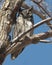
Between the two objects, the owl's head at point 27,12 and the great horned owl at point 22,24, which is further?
the owl's head at point 27,12

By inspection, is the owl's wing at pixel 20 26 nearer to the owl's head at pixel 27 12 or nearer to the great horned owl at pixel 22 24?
the great horned owl at pixel 22 24

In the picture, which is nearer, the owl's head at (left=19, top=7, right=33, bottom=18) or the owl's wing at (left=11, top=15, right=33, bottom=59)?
the owl's wing at (left=11, top=15, right=33, bottom=59)

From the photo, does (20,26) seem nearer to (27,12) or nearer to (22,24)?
(22,24)

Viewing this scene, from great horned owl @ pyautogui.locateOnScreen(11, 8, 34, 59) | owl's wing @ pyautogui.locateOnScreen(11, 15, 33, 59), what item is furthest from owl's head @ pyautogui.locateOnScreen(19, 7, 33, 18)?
owl's wing @ pyautogui.locateOnScreen(11, 15, 33, 59)

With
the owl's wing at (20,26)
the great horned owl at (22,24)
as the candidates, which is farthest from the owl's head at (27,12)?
the owl's wing at (20,26)

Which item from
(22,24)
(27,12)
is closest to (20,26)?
(22,24)

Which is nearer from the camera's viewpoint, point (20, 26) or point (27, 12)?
point (20, 26)

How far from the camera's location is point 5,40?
3885 millimetres

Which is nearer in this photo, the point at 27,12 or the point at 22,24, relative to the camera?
the point at 22,24

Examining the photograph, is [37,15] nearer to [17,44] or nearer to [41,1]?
[41,1]

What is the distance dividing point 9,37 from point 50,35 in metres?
0.73

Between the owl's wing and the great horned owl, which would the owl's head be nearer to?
the great horned owl

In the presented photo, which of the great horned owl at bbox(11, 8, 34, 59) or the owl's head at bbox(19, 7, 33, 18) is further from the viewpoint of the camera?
the owl's head at bbox(19, 7, 33, 18)

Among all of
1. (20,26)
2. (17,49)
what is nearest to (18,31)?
(20,26)
